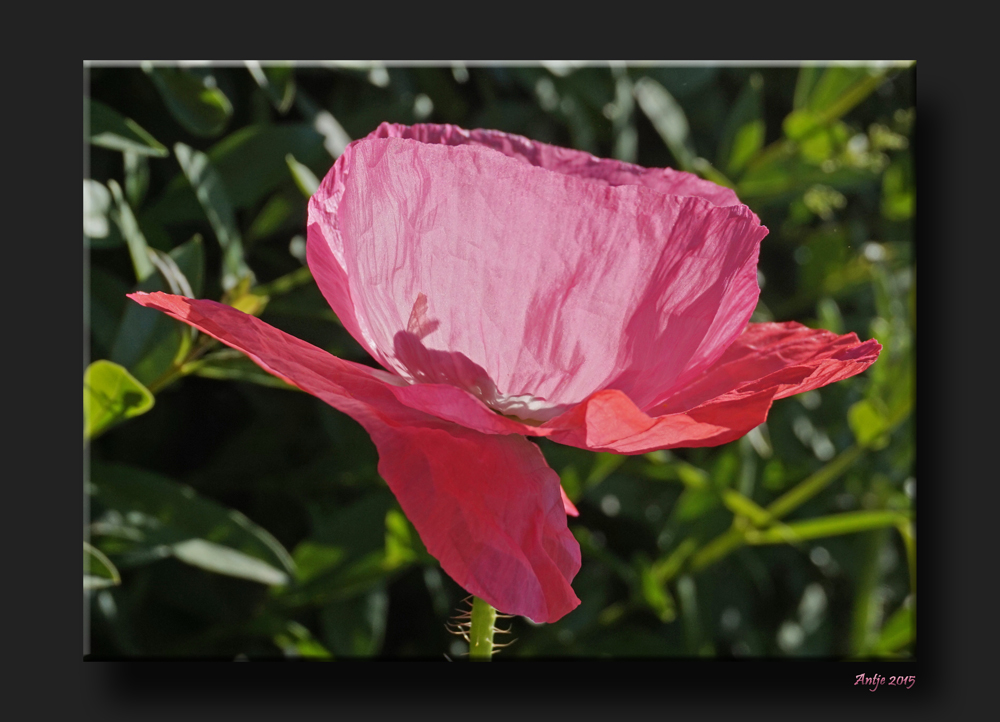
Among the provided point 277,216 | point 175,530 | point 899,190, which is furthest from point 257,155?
point 899,190

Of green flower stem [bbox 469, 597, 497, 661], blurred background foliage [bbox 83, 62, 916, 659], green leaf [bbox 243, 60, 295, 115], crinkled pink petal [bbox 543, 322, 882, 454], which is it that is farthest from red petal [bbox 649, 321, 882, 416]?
green leaf [bbox 243, 60, 295, 115]

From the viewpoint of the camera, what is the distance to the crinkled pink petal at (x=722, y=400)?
0.37 meters

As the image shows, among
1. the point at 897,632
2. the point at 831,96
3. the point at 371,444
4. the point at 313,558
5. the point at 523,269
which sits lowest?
the point at 897,632

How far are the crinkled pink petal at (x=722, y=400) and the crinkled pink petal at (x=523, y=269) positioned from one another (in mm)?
29

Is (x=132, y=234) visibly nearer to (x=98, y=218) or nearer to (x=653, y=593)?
(x=98, y=218)

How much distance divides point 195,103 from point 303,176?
0.12 metres

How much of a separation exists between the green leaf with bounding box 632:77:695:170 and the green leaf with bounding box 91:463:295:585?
0.52 metres

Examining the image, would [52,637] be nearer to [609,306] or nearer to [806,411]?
[609,306]

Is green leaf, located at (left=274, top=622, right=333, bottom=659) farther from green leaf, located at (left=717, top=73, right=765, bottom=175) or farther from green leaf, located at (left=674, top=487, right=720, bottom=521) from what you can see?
green leaf, located at (left=717, top=73, right=765, bottom=175)

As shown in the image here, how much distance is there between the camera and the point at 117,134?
0.74 metres

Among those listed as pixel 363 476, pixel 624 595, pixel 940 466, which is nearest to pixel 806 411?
pixel 940 466

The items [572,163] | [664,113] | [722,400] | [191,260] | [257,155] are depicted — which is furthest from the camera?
[664,113]

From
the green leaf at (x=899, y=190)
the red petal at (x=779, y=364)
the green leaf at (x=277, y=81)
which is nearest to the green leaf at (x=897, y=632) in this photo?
the green leaf at (x=899, y=190)

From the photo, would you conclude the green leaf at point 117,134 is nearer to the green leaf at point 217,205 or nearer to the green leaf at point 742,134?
the green leaf at point 217,205
